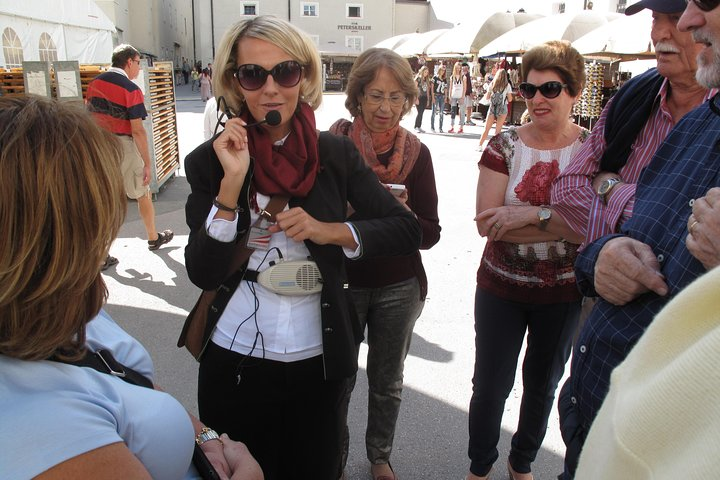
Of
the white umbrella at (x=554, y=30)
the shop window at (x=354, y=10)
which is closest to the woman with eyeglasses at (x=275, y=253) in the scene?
the white umbrella at (x=554, y=30)

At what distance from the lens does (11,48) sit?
10086mm

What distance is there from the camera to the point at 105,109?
18.6ft

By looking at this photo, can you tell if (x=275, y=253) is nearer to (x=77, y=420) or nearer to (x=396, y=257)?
(x=396, y=257)

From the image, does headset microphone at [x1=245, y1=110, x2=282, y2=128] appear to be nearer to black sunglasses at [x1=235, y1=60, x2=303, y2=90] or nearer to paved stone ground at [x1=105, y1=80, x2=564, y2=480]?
black sunglasses at [x1=235, y1=60, x2=303, y2=90]

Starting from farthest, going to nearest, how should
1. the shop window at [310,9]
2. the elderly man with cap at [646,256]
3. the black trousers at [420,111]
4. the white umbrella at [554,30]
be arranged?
the shop window at [310,9], the black trousers at [420,111], the white umbrella at [554,30], the elderly man with cap at [646,256]

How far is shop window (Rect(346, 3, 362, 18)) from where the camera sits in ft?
170

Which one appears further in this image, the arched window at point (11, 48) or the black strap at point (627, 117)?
the arched window at point (11, 48)

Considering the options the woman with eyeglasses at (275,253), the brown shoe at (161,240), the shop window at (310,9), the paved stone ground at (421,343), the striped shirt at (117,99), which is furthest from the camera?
the shop window at (310,9)

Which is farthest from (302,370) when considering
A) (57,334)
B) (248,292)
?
(57,334)

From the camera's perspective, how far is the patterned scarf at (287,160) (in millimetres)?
1858

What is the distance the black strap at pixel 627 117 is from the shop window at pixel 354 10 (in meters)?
54.0

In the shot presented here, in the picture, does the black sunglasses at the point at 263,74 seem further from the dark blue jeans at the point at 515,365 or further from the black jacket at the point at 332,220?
the dark blue jeans at the point at 515,365

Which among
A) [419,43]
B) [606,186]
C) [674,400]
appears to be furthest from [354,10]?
[674,400]

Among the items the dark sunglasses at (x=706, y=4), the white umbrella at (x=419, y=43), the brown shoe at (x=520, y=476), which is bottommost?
the brown shoe at (x=520, y=476)
